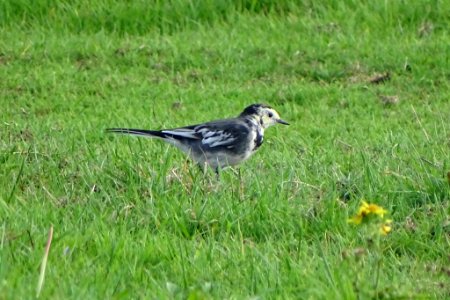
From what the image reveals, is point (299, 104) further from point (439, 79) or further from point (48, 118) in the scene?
point (48, 118)

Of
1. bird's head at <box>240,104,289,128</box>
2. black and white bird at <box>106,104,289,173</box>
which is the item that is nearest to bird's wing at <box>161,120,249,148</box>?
black and white bird at <box>106,104,289,173</box>

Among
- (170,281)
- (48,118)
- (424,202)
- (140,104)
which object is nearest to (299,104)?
(140,104)

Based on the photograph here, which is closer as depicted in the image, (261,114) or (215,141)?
(215,141)

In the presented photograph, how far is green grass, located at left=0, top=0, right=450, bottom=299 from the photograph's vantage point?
4719 millimetres

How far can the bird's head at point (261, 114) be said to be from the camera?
8000 millimetres

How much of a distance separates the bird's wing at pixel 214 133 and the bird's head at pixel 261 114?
1.22 feet

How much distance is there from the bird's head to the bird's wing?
1.22 ft

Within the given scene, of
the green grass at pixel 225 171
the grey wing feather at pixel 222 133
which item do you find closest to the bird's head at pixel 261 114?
the green grass at pixel 225 171

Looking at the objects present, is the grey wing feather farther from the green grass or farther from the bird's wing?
the green grass

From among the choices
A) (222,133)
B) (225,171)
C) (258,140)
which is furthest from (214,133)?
(225,171)

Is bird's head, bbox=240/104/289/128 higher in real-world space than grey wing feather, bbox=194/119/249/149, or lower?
lower

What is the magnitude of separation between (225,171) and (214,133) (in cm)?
64

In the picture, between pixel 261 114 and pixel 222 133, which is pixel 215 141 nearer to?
pixel 222 133

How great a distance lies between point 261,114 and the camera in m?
8.08
